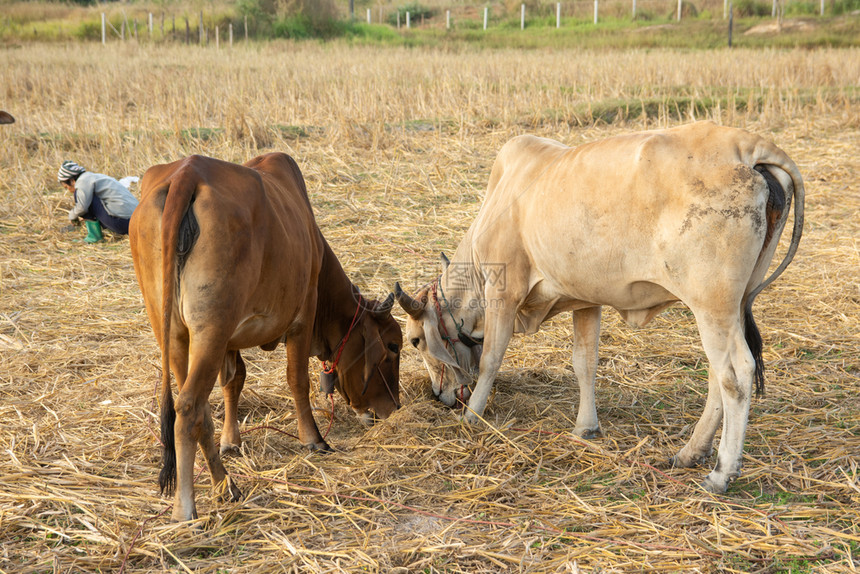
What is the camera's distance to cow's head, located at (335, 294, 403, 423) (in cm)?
440

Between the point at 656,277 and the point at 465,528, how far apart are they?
55.5 inches

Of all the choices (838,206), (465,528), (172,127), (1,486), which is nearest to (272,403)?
(1,486)

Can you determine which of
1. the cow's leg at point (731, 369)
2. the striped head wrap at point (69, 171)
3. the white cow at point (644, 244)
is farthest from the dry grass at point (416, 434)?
the striped head wrap at point (69, 171)

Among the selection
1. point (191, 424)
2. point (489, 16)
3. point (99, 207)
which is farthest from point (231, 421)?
point (489, 16)

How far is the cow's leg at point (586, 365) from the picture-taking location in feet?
13.8

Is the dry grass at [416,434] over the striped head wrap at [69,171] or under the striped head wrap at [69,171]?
under

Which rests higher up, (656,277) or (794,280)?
(656,277)

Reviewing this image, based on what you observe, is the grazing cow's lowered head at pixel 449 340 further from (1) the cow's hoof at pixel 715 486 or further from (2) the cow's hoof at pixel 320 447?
(1) the cow's hoof at pixel 715 486

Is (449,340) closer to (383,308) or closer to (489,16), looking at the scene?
(383,308)

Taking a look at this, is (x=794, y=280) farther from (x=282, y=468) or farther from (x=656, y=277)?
(x=282, y=468)

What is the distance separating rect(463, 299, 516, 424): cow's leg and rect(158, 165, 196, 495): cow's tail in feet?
5.62

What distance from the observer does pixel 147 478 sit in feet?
12.0

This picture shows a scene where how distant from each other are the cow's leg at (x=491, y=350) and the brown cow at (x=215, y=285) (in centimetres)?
89

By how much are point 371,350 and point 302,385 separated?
0.53m
